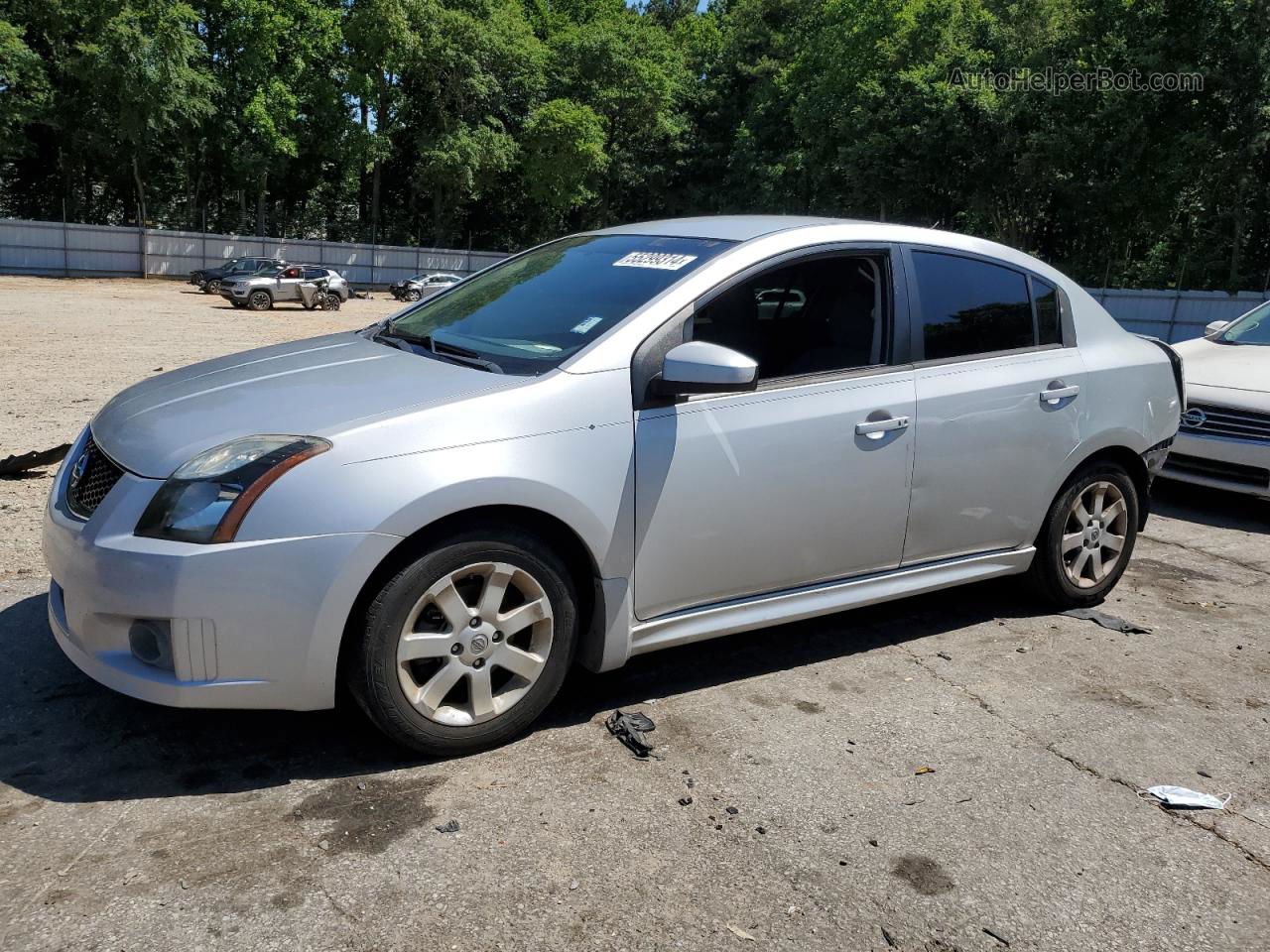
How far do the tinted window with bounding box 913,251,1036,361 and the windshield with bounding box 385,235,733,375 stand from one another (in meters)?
0.93

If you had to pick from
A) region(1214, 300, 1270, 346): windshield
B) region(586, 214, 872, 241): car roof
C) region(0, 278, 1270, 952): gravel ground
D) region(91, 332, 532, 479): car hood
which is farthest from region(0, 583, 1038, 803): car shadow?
region(1214, 300, 1270, 346): windshield

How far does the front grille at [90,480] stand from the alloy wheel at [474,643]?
1016 millimetres

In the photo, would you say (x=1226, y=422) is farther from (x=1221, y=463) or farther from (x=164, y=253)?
(x=164, y=253)

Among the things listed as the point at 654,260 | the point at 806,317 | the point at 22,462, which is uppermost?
the point at 654,260

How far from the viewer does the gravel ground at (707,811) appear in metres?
2.65

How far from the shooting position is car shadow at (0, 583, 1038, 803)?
10.5 feet

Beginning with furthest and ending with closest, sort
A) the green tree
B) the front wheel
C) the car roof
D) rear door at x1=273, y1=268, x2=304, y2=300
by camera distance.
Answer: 1. the green tree
2. rear door at x1=273, y1=268, x2=304, y2=300
3. the front wheel
4. the car roof

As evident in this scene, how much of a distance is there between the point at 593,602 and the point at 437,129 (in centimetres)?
5689

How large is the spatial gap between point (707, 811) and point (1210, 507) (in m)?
6.21

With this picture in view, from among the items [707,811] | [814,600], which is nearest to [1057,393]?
[814,600]

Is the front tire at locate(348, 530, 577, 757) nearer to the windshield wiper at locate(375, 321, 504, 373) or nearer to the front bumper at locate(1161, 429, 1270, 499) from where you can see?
the windshield wiper at locate(375, 321, 504, 373)

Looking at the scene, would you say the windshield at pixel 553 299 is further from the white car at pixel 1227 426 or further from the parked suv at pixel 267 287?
the parked suv at pixel 267 287

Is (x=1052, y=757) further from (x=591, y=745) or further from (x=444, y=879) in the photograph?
(x=444, y=879)

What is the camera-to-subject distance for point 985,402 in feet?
14.5
